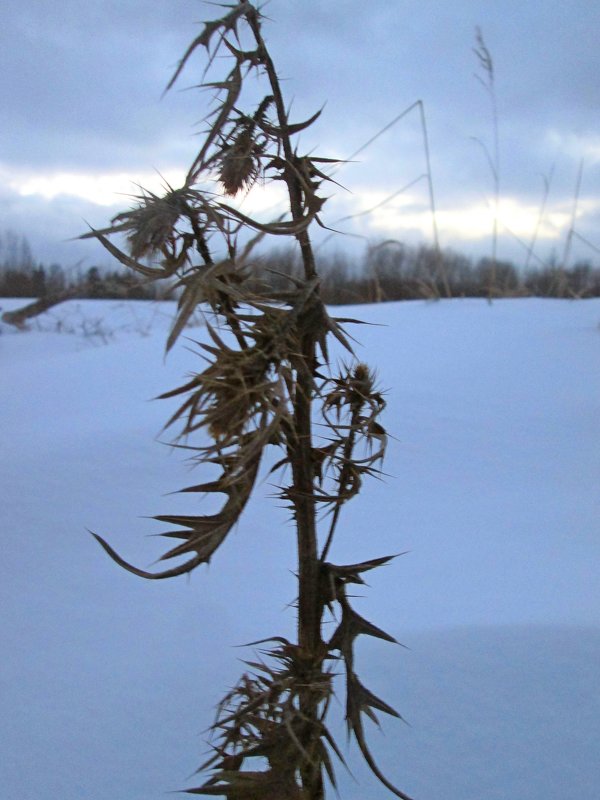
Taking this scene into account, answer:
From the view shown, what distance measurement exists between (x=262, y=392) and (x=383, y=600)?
73cm

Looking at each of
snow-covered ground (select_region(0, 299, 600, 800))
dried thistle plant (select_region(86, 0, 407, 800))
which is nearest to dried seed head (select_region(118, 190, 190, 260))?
dried thistle plant (select_region(86, 0, 407, 800))

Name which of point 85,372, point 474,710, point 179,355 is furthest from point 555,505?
point 85,372

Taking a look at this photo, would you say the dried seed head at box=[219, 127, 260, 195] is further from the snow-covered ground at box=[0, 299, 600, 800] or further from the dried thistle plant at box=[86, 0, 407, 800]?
the snow-covered ground at box=[0, 299, 600, 800]

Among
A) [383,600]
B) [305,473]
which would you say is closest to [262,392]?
[305,473]

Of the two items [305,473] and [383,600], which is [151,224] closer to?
[305,473]

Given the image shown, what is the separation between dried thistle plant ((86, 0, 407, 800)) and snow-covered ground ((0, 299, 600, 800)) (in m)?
0.10

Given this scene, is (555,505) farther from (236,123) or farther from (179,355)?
(179,355)

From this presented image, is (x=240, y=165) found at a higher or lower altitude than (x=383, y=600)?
higher

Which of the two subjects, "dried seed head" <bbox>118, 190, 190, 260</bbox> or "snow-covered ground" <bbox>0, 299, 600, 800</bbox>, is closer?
"dried seed head" <bbox>118, 190, 190, 260</bbox>

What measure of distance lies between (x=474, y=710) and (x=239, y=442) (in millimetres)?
605

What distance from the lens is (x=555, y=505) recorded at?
1418mm

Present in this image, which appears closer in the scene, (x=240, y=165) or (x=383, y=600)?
(x=240, y=165)

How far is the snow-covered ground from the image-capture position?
0.84m

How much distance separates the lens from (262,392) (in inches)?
19.2
